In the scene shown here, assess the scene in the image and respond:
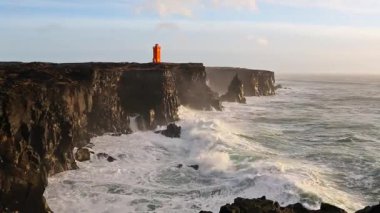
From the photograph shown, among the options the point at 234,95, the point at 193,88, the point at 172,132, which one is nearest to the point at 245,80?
the point at 234,95

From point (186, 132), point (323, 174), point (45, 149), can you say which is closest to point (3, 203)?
point (45, 149)

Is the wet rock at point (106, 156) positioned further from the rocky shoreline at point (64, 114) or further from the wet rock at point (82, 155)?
the wet rock at point (82, 155)

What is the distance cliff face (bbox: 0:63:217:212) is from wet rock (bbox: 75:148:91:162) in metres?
0.58

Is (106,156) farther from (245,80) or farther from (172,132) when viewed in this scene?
(245,80)

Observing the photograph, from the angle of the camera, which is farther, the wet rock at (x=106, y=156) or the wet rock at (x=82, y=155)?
the wet rock at (x=106, y=156)

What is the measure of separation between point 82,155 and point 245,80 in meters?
67.0

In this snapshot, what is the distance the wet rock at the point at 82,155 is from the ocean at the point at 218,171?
1.87ft

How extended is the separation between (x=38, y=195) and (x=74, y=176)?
5.46m

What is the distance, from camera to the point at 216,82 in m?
95.4

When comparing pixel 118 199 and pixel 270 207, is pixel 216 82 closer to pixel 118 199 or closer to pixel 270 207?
pixel 118 199

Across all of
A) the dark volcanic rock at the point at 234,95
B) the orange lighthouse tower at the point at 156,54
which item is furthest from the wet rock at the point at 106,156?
the dark volcanic rock at the point at 234,95

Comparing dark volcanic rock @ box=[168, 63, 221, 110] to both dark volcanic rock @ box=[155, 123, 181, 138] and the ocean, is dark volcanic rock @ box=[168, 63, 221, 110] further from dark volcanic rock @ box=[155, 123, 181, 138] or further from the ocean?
dark volcanic rock @ box=[155, 123, 181, 138]

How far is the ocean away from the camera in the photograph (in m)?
21.8

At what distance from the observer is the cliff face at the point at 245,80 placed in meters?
92.3
